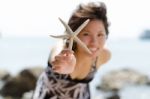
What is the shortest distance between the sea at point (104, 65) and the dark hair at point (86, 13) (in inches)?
20.1

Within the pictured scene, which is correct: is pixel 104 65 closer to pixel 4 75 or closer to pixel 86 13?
pixel 4 75

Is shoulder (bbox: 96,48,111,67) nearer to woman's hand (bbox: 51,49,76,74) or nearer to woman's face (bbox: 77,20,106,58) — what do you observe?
woman's face (bbox: 77,20,106,58)

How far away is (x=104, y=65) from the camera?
1.78 metres

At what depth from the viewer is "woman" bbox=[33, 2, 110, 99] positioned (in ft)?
3.32

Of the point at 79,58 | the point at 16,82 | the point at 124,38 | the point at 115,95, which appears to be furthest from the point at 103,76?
the point at 79,58

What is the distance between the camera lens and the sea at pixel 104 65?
5.36 ft

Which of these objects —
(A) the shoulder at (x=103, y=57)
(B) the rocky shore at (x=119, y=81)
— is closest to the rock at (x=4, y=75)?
(B) the rocky shore at (x=119, y=81)

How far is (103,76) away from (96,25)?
3.05 feet

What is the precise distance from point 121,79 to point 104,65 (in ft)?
1.01

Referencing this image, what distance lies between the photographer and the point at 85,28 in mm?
1029

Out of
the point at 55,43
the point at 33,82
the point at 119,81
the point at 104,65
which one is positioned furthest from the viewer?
the point at 33,82

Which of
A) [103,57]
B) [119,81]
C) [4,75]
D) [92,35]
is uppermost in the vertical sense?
[92,35]

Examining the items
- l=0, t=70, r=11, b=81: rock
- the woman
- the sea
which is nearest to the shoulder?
the woman

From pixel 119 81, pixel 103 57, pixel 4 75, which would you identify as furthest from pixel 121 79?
pixel 103 57
